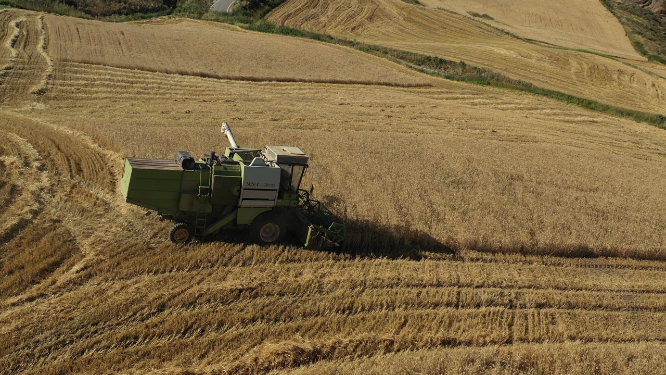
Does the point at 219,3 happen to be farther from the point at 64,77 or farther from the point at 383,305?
the point at 383,305

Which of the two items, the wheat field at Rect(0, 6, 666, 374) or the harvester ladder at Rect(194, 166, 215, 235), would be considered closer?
the wheat field at Rect(0, 6, 666, 374)

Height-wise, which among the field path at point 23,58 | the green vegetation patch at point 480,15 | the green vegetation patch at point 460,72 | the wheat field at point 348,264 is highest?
the green vegetation patch at point 480,15

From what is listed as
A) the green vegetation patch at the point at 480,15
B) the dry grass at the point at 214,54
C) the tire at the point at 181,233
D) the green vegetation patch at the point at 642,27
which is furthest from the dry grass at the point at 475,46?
the tire at the point at 181,233

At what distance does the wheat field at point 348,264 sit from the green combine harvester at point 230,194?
0.39 meters

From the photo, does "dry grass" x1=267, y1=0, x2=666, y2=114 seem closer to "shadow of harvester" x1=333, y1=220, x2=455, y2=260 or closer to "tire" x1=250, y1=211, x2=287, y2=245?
"shadow of harvester" x1=333, y1=220, x2=455, y2=260

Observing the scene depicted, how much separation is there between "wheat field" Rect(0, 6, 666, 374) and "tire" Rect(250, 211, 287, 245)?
0.81 feet

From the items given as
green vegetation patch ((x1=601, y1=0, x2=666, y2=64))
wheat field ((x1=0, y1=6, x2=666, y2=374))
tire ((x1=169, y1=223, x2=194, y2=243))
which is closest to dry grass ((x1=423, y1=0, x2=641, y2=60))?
green vegetation patch ((x1=601, y1=0, x2=666, y2=64))

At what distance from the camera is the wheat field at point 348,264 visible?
23.5 ft

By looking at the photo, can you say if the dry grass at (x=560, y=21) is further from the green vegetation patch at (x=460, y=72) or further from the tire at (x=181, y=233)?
the tire at (x=181, y=233)

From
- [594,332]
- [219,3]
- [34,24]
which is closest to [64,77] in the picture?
[34,24]

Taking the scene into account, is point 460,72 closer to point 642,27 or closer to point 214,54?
point 214,54

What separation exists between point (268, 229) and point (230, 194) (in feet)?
3.45

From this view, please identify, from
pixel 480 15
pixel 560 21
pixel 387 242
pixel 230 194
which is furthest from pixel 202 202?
pixel 560 21

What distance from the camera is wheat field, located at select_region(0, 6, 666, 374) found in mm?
7148
